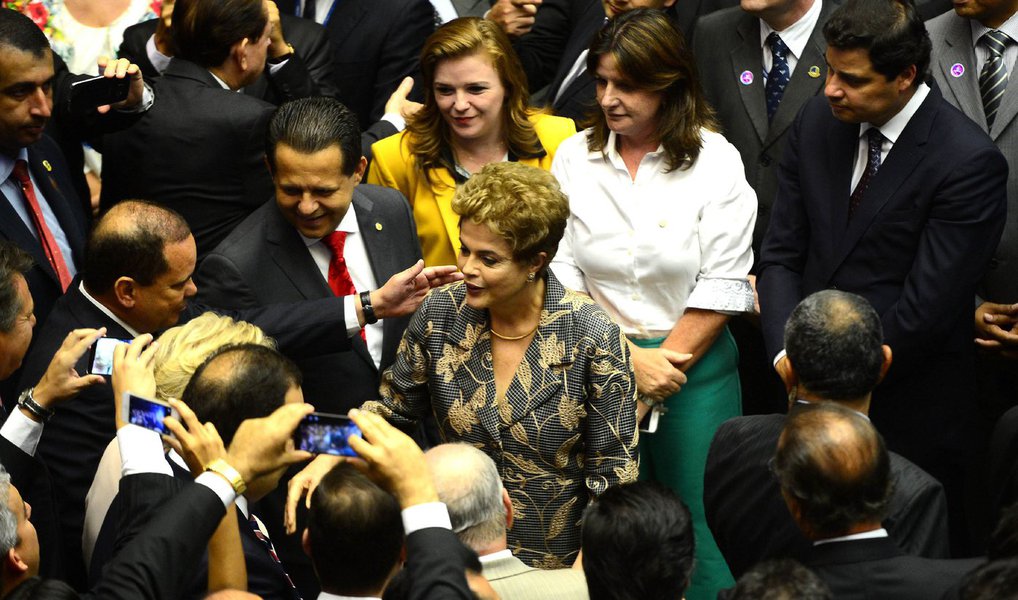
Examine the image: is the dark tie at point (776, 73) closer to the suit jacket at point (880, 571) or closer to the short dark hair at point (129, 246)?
the short dark hair at point (129, 246)

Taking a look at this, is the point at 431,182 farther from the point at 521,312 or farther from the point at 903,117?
the point at 903,117

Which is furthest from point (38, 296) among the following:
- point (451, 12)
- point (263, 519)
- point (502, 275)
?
point (451, 12)

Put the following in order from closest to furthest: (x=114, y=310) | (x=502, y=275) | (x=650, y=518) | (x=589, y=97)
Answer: (x=650, y=518)
(x=502, y=275)
(x=114, y=310)
(x=589, y=97)

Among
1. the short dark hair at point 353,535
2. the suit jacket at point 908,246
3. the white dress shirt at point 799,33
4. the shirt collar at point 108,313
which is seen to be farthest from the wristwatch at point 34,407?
the white dress shirt at point 799,33

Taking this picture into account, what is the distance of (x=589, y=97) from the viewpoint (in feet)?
18.1

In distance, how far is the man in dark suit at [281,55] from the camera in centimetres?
531

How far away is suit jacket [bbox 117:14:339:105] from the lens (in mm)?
5430

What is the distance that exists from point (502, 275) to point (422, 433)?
0.77 metres

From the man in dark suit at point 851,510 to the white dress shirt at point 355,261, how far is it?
6.37ft

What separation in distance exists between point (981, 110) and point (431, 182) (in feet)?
6.82

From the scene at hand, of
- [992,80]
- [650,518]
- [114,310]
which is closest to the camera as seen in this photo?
[650,518]

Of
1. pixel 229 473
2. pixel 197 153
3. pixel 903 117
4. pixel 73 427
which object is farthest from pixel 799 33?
pixel 229 473

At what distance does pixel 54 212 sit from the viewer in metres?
4.82

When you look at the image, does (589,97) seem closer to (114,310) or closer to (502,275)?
(502,275)
